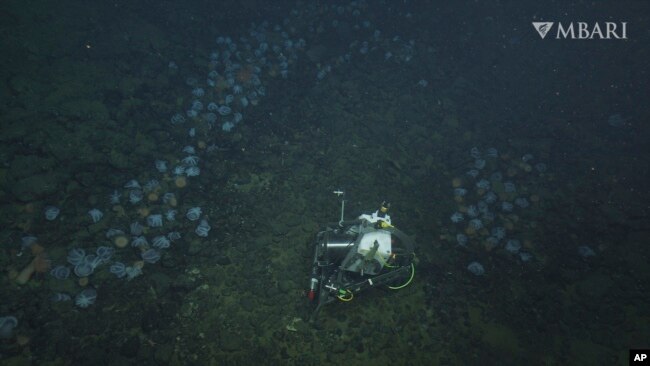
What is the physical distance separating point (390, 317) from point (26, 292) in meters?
7.92

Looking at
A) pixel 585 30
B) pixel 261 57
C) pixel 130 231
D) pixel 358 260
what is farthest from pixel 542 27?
pixel 130 231

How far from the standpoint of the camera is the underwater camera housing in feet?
22.2

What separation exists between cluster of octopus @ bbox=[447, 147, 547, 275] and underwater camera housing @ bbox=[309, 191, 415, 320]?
2.50 m

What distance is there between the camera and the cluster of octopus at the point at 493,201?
8984mm

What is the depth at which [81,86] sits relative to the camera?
998cm

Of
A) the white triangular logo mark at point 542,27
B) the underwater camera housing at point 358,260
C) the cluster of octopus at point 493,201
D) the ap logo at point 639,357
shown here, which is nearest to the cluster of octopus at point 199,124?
the underwater camera housing at point 358,260

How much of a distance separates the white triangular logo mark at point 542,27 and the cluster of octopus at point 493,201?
7.90m

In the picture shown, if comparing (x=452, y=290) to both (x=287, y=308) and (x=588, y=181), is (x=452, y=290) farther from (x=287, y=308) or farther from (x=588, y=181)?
(x=588, y=181)

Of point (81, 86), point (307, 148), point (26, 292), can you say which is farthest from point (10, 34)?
point (307, 148)

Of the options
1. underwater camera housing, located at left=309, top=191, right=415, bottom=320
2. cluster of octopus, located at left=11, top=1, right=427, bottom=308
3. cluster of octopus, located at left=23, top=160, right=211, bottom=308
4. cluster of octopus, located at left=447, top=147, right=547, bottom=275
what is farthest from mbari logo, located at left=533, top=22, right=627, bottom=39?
cluster of octopus, located at left=23, top=160, right=211, bottom=308

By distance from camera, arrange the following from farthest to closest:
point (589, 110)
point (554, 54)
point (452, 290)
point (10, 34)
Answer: point (554, 54)
point (589, 110)
point (10, 34)
point (452, 290)

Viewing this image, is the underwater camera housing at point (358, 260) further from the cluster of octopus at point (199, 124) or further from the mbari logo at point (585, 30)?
the mbari logo at point (585, 30)

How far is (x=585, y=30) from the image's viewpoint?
573 inches

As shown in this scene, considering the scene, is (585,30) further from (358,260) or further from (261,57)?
(358,260)
